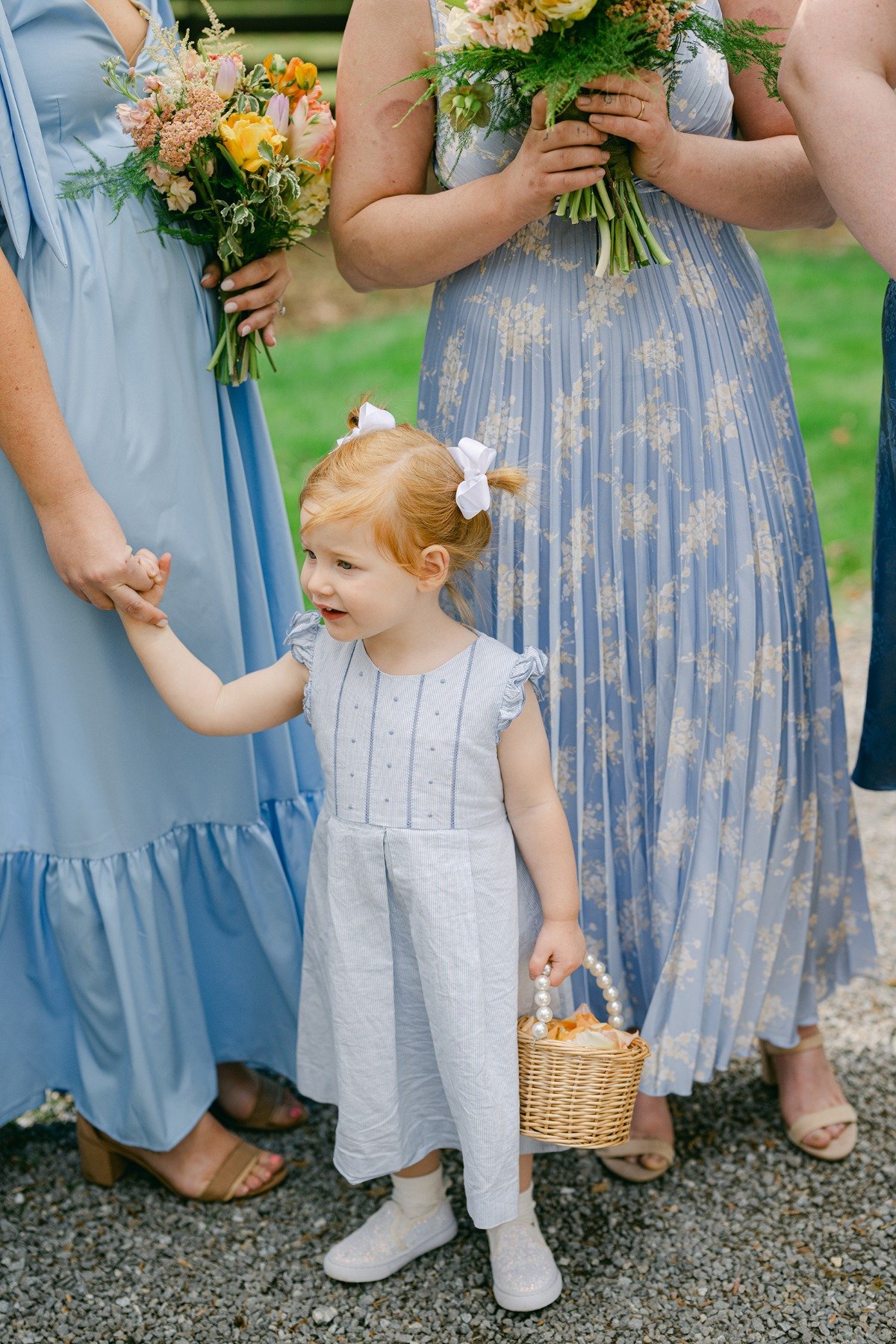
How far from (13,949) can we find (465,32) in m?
1.77

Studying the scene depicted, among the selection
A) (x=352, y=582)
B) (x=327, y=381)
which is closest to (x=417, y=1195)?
(x=352, y=582)

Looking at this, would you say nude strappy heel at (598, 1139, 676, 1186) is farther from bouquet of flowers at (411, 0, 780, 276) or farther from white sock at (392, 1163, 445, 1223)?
bouquet of flowers at (411, 0, 780, 276)

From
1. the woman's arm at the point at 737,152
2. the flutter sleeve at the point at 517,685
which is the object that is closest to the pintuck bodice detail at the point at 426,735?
the flutter sleeve at the point at 517,685

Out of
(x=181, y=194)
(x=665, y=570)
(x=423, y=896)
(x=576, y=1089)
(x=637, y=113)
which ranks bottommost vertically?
(x=576, y=1089)

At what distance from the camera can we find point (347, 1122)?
2289 millimetres

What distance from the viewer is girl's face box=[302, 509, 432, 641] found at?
2039mm

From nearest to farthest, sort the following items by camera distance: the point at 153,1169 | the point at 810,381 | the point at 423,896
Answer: the point at 423,896
the point at 153,1169
the point at 810,381

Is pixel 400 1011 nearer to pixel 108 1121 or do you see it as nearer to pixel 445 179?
pixel 108 1121

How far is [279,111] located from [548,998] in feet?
5.11

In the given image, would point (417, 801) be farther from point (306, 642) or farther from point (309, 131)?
point (309, 131)

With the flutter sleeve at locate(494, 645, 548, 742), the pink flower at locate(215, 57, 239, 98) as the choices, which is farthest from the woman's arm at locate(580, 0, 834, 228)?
the flutter sleeve at locate(494, 645, 548, 742)

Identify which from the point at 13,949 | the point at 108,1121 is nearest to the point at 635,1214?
the point at 108,1121

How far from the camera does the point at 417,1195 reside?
2.44 meters

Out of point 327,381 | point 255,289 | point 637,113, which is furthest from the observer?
point 327,381
